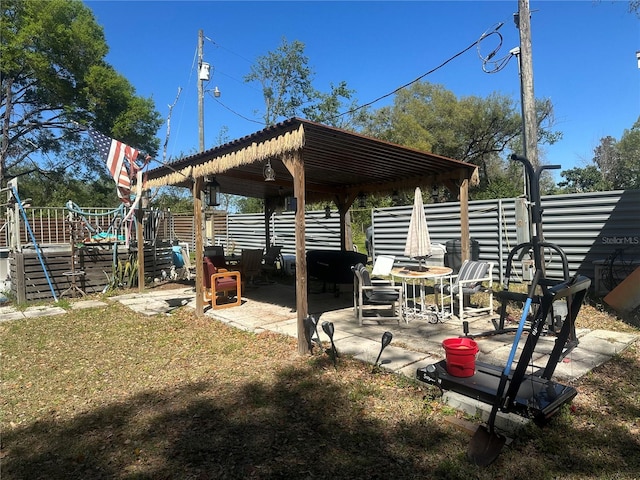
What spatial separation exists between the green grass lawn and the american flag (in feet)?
10.5

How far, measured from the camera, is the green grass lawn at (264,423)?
2268 millimetres

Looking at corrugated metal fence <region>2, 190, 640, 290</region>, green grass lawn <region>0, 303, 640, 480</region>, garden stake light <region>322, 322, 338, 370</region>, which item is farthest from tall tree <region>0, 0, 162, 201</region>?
garden stake light <region>322, 322, 338, 370</region>

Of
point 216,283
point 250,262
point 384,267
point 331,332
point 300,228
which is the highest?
point 300,228

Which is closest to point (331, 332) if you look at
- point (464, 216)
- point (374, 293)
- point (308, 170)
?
point (374, 293)

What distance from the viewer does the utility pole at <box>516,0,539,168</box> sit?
225 inches

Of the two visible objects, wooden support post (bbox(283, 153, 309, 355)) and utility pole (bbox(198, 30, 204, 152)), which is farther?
utility pole (bbox(198, 30, 204, 152))

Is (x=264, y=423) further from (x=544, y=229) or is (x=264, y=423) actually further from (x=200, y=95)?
(x=200, y=95)

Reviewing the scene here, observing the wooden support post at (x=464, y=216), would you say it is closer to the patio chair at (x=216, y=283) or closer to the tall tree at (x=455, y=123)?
the patio chair at (x=216, y=283)

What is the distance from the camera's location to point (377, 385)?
11.1 ft

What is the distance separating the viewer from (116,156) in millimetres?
6508

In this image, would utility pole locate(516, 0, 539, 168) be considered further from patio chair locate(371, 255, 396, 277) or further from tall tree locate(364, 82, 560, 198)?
tall tree locate(364, 82, 560, 198)

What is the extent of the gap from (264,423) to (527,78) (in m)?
5.87

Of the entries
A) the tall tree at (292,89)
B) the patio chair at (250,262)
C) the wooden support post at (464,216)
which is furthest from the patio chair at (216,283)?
the tall tree at (292,89)

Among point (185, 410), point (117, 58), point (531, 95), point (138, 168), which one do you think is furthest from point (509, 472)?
Result: point (117, 58)
